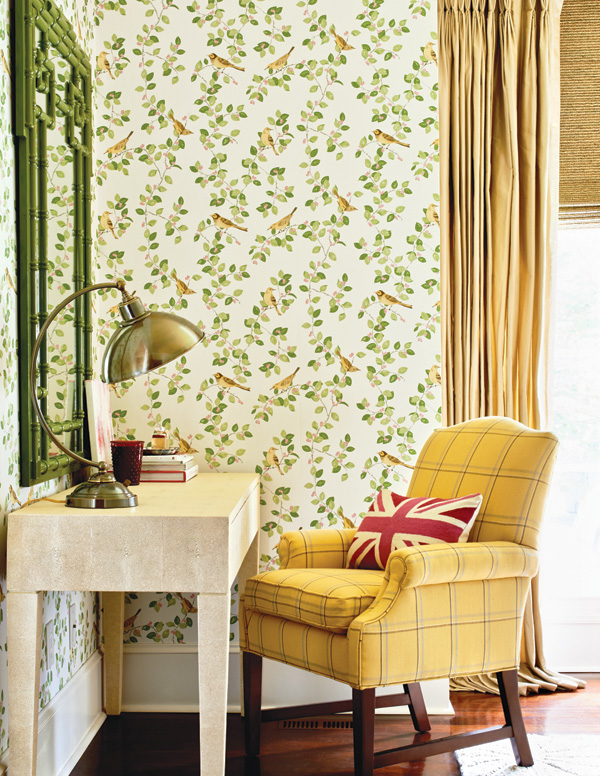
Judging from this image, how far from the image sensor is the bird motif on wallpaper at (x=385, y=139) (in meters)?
2.78

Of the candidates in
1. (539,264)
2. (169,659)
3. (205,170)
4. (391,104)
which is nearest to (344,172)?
(391,104)

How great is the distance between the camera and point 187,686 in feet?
8.95

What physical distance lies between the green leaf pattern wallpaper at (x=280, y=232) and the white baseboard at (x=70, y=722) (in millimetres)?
524

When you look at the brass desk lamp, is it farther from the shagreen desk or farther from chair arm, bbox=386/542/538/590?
chair arm, bbox=386/542/538/590

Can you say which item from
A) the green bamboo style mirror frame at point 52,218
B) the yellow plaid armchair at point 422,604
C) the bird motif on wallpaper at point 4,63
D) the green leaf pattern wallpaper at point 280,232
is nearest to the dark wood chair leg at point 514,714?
the yellow plaid armchair at point 422,604

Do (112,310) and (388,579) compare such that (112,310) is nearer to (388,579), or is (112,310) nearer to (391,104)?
(391,104)

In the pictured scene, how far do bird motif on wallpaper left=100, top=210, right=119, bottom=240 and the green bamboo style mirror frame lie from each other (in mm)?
219

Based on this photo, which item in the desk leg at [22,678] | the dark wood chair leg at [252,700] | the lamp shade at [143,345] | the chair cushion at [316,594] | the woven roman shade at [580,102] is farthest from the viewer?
the woven roman shade at [580,102]

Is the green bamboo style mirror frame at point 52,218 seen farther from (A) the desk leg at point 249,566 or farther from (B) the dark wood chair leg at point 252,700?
(B) the dark wood chair leg at point 252,700

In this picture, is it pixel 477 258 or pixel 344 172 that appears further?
pixel 477 258

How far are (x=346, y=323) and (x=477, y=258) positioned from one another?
624mm

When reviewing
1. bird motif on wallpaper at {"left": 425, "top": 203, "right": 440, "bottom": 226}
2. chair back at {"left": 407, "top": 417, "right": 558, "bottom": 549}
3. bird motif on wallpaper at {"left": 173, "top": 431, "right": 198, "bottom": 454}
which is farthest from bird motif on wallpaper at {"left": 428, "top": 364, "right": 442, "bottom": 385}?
bird motif on wallpaper at {"left": 173, "top": 431, "right": 198, "bottom": 454}

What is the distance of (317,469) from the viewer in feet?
9.15

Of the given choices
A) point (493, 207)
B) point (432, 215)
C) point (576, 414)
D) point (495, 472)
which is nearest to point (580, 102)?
point (493, 207)
